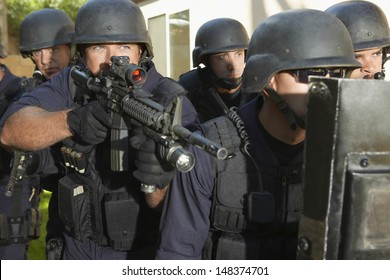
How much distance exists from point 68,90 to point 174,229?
1.42m

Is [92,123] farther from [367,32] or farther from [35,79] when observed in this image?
[367,32]

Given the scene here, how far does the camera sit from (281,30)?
7.59ft

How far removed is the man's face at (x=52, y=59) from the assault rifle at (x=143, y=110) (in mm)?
1491

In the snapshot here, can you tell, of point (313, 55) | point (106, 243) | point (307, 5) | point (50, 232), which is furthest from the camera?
point (307, 5)

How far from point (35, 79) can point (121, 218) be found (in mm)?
1955

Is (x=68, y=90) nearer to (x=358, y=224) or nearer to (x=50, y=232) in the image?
(x=50, y=232)

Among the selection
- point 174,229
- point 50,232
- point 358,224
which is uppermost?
point 358,224

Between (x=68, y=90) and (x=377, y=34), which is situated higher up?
(x=377, y=34)

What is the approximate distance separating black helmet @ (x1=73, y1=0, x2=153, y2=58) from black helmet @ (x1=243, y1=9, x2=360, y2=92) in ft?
3.41

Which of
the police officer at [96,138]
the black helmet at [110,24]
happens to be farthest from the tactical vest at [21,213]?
the black helmet at [110,24]

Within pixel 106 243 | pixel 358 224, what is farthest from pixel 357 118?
pixel 106 243

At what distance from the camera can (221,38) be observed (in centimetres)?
524

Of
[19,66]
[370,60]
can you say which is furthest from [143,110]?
[19,66]

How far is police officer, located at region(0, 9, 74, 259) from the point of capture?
398 cm
